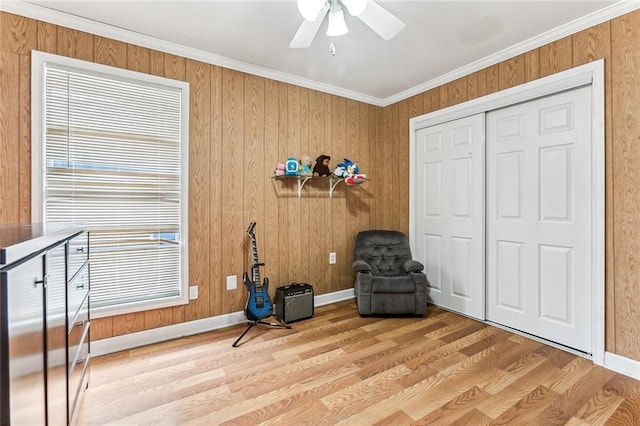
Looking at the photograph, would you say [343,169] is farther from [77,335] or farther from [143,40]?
[77,335]

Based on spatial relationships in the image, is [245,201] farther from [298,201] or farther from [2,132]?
[2,132]

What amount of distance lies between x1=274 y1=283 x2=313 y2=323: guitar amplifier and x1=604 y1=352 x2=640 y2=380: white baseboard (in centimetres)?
228

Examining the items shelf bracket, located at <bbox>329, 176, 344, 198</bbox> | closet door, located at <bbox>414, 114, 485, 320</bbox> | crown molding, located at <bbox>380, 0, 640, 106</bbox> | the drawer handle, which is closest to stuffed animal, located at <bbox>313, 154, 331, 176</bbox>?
shelf bracket, located at <bbox>329, 176, 344, 198</bbox>

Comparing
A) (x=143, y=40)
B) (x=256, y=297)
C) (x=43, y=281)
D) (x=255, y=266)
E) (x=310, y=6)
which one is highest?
(x=143, y=40)

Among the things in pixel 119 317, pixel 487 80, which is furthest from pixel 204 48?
pixel 487 80

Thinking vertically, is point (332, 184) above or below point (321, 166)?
below

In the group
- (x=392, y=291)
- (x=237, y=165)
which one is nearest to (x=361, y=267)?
(x=392, y=291)

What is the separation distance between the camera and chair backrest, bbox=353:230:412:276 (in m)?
3.43

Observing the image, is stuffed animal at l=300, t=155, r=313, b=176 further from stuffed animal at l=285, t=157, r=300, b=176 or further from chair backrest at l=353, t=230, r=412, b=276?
chair backrest at l=353, t=230, r=412, b=276

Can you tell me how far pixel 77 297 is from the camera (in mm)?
1519

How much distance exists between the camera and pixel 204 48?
2.61m

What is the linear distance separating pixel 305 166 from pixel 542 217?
7.08 feet

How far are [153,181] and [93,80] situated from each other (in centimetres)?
83

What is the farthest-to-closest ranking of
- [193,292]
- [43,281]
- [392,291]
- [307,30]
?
[392,291] → [193,292] → [307,30] → [43,281]
